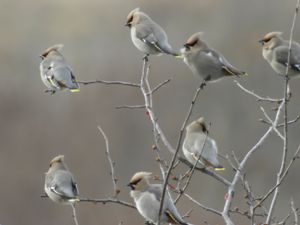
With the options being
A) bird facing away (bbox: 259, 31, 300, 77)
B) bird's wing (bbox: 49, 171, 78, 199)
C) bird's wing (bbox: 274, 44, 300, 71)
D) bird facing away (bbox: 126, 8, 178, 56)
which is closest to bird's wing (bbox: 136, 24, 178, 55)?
bird facing away (bbox: 126, 8, 178, 56)

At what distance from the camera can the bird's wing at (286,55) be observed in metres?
7.17

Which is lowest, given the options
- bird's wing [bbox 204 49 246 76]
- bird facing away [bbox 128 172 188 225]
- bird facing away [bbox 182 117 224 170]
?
bird facing away [bbox 128 172 188 225]

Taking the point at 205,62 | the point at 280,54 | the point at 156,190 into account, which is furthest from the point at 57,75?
the point at 156,190

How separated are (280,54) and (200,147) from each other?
93 centimetres

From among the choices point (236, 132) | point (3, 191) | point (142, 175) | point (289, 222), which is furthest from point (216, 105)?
point (142, 175)

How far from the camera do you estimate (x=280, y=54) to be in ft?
24.1

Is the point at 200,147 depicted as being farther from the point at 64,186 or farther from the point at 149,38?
the point at 149,38

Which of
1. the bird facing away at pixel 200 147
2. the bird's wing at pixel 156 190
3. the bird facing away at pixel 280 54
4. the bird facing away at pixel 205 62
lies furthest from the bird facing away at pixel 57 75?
the bird's wing at pixel 156 190

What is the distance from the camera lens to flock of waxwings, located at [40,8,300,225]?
6.18m

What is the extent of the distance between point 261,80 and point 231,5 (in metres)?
3.85

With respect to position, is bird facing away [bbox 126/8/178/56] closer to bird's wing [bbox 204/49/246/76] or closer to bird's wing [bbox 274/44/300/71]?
bird's wing [bbox 274/44/300/71]

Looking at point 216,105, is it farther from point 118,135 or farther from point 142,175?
point 142,175

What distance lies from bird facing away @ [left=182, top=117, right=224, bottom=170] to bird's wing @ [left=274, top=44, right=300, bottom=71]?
2.18ft

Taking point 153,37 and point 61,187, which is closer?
point 61,187
